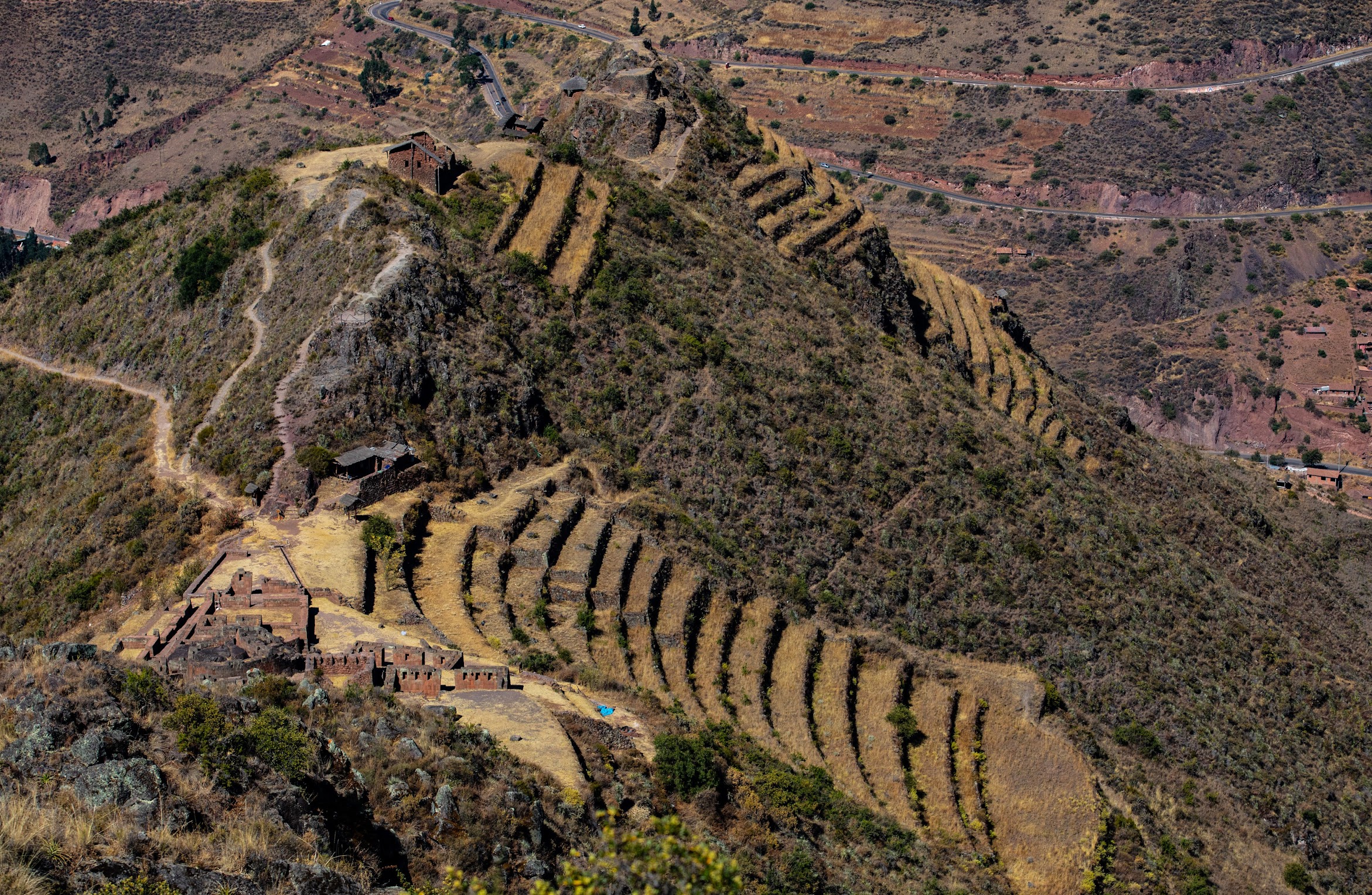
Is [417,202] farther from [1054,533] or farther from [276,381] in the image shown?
[1054,533]

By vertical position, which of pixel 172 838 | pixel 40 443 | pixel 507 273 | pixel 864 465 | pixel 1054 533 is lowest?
pixel 1054 533

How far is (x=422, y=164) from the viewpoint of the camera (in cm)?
6931

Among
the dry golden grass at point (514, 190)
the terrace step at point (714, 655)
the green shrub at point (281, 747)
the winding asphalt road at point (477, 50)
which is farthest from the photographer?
the winding asphalt road at point (477, 50)

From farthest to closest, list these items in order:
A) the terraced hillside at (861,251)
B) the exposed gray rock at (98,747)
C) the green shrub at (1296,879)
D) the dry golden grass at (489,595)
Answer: the terraced hillside at (861,251)
the green shrub at (1296,879)
the dry golden grass at (489,595)
the exposed gray rock at (98,747)

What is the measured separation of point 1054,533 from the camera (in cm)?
6862

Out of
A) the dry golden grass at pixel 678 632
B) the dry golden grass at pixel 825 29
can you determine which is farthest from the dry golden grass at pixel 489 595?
the dry golden grass at pixel 825 29

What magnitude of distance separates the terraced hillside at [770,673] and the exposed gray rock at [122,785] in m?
18.8

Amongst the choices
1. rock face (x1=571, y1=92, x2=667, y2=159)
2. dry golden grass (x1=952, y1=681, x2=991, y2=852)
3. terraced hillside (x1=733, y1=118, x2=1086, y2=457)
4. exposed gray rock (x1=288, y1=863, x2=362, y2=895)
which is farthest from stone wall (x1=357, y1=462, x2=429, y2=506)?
terraced hillside (x1=733, y1=118, x2=1086, y2=457)

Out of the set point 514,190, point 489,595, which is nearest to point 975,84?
point 514,190

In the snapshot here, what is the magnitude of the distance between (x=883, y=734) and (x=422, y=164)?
4214 cm

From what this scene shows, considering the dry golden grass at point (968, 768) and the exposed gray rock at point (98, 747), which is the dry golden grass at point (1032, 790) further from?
the exposed gray rock at point (98, 747)

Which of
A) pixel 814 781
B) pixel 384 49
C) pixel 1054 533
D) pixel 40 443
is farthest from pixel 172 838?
pixel 384 49

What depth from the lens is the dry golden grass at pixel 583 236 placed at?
223ft

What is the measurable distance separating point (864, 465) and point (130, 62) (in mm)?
143902
